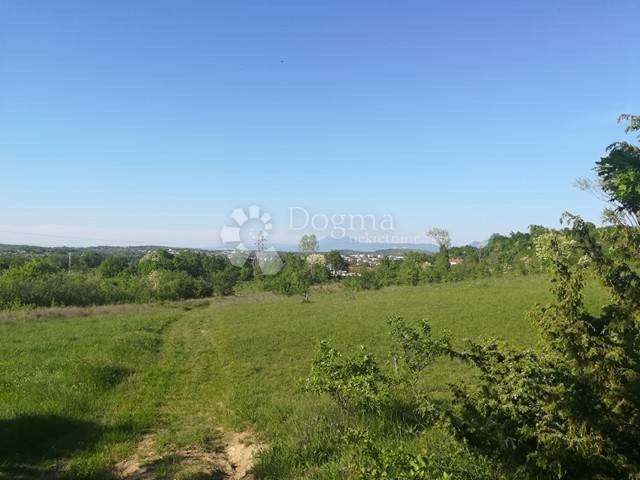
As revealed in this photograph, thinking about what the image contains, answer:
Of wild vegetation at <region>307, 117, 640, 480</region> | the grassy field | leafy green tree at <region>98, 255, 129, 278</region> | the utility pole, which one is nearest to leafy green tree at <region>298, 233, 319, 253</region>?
the utility pole

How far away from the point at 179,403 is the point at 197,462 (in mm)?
3630

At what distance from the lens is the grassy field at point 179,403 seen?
229 inches

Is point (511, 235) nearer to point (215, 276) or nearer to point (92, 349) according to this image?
point (215, 276)

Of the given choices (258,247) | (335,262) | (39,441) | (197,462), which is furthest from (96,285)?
(335,262)

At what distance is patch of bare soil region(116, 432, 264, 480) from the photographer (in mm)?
5723

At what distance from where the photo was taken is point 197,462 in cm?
614

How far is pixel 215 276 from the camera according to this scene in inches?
2515

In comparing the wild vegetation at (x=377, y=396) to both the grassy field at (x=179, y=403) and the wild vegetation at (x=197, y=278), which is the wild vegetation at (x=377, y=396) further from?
the wild vegetation at (x=197, y=278)

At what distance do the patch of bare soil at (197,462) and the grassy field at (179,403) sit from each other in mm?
27

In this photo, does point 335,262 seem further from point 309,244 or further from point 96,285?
point 96,285

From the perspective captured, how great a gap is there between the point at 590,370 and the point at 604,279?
2.04 ft

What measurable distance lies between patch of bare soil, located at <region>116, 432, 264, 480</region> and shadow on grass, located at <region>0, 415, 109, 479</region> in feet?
2.85

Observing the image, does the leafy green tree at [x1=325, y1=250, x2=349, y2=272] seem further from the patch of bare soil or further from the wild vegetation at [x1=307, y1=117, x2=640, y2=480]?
the wild vegetation at [x1=307, y1=117, x2=640, y2=480]

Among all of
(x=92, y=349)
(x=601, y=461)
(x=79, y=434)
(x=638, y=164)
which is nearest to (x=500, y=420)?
Result: (x=601, y=461)
